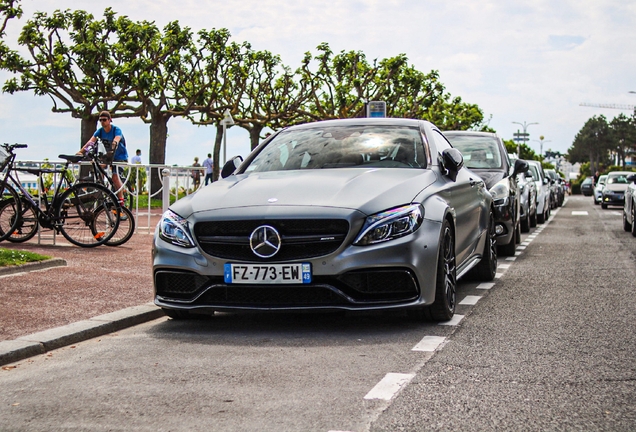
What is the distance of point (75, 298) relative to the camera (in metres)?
8.34

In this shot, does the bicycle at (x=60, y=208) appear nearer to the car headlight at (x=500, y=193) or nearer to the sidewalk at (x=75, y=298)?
the sidewalk at (x=75, y=298)

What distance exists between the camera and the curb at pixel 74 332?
20.1 ft

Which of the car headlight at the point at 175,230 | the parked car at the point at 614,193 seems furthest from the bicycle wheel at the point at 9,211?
the parked car at the point at 614,193

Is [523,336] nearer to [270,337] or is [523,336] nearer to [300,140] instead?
[270,337]

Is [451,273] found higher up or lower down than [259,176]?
lower down

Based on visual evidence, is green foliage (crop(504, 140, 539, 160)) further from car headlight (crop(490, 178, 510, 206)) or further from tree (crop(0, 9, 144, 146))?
car headlight (crop(490, 178, 510, 206))

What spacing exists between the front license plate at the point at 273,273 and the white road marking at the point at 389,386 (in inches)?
51.2

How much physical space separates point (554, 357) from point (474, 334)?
960 millimetres

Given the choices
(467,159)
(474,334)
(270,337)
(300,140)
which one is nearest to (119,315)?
(270,337)

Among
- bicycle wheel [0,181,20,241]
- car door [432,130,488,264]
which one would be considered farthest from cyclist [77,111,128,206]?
car door [432,130,488,264]

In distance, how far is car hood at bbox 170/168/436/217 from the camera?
6770mm

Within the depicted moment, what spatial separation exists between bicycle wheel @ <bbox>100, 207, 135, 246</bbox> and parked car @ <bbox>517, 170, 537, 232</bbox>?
8.57m

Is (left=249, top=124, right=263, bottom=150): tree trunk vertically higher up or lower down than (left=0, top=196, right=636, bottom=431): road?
higher up

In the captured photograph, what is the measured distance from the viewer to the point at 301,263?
6.54 meters
